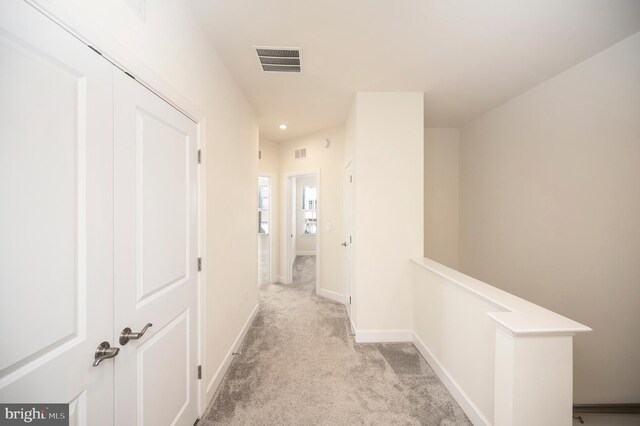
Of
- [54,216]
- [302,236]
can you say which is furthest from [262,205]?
[54,216]

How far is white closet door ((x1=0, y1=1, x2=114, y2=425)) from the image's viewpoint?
656mm

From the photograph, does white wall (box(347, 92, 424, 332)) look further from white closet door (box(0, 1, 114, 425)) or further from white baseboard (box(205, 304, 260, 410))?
white closet door (box(0, 1, 114, 425))

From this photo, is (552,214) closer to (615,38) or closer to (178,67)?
(615,38)

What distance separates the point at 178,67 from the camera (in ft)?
4.70

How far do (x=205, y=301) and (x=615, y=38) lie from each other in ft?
12.1

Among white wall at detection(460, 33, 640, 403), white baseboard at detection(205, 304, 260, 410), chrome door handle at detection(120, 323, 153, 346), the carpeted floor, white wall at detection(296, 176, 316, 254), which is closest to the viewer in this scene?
chrome door handle at detection(120, 323, 153, 346)

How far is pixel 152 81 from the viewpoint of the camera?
118 centimetres

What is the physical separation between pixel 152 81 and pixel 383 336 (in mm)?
2961

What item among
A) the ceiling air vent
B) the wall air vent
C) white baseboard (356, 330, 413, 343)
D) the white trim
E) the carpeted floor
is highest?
the ceiling air vent

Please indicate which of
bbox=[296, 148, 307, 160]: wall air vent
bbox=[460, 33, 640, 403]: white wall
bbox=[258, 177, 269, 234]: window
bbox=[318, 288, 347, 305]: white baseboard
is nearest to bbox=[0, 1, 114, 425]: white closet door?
bbox=[318, 288, 347, 305]: white baseboard

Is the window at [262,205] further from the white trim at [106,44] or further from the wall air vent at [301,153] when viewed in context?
the white trim at [106,44]

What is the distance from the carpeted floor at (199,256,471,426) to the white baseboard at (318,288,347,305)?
0.74 m

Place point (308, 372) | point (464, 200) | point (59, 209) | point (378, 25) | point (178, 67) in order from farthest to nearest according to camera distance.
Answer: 1. point (464, 200)
2. point (308, 372)
3. point (378, 25)
4. point (178, 67)
5. point (59, 209)

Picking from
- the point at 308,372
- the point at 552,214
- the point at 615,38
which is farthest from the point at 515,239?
the point at 308,372
